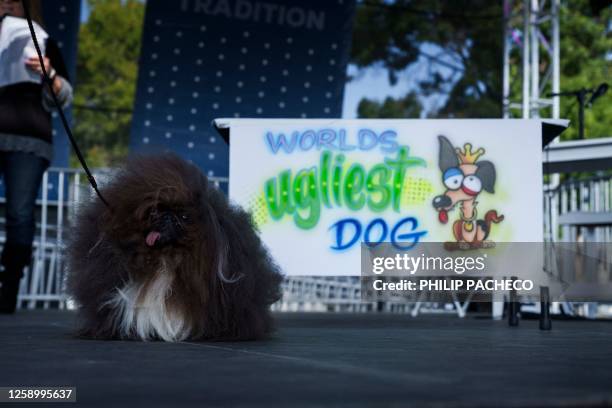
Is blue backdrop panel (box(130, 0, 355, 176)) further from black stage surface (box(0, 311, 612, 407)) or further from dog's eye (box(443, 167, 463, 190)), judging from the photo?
black stage surface (box(0, 311, 612, 407))

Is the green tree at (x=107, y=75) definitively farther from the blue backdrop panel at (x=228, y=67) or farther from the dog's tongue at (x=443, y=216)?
the dog's tongue at (x=443, y=216)

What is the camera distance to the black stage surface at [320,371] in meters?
1.95

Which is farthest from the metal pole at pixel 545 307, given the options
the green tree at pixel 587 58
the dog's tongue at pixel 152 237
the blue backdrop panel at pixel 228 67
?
the green tree at pixel 587 58

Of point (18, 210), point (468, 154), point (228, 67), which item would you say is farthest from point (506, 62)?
point (18, 210)

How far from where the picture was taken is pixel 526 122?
5.38m

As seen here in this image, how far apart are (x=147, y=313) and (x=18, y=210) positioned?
8.35ft

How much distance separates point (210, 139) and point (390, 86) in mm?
13405

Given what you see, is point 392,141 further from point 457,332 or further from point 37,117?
point 37,117

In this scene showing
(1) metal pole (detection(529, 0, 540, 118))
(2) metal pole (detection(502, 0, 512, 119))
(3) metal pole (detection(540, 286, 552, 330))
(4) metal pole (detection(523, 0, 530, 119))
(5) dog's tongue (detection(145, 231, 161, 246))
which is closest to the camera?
(5) dog's tongue (detection(145, 231, 161, 246))

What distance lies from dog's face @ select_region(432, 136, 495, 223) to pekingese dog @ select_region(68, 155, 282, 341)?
1.71m

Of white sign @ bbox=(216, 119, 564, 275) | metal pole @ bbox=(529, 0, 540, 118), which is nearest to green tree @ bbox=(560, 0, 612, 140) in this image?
metal pole @ bbox=(529, 0, 540, 118)

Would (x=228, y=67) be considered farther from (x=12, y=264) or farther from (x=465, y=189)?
(x=465, y=189)

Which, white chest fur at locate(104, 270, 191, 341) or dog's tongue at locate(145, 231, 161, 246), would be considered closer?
dog's tongue at locate(145, 231, 161, 246)

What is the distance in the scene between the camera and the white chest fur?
145 inches
